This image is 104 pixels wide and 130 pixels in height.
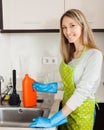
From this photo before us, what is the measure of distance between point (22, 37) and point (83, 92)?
44.3 inches

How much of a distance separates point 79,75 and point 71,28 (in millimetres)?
279

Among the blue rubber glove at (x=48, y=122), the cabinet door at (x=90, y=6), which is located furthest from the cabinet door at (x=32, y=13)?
the blue rubber glove at (x=48, y=122)

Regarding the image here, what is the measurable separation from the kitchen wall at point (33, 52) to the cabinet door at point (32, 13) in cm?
33

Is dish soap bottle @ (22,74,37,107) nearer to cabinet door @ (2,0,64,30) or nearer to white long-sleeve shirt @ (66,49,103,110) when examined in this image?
white long-sleeve shirt @ (66,49,103,110)

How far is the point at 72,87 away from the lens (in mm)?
1456

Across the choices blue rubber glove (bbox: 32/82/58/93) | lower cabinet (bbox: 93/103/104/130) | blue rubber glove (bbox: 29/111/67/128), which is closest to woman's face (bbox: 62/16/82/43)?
blue rubber glove (bbox: 32/82/58/93)

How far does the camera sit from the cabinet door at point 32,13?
188 cm

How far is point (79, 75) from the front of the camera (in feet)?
4.59

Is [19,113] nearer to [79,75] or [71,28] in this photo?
[79,75]

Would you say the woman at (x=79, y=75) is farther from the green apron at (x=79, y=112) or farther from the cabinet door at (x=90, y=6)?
the cabinet door at (x=90, y=6)

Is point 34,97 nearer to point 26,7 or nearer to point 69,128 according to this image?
point 69,128

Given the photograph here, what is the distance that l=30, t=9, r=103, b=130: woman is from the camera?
1.31 m

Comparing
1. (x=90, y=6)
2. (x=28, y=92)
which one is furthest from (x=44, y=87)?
(x=90, y=6)

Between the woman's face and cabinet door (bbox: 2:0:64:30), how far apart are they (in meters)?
0.50
